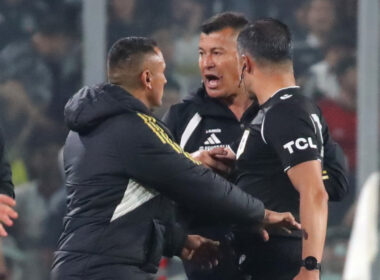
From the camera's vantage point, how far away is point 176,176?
4715 mm

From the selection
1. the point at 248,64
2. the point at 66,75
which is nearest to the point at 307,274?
the point at 248,64

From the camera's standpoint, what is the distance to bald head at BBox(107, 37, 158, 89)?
4.86 meters

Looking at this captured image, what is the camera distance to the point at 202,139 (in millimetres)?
5734

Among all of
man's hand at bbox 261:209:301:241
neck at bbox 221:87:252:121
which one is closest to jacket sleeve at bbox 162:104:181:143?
neck at bbox 221:87:252:121

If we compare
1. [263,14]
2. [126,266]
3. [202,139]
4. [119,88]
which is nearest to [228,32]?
[202,139]

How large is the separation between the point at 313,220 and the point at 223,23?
171 cm

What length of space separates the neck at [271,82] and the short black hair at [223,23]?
111cm

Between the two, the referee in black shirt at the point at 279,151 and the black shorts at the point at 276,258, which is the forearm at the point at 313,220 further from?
the black shorts at the point at 276,258

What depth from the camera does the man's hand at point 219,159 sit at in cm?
517

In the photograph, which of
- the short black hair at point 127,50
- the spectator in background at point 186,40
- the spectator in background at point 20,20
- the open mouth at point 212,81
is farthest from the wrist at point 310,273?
the spectator in background at point 20,20

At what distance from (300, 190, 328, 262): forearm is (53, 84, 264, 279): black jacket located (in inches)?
10.9

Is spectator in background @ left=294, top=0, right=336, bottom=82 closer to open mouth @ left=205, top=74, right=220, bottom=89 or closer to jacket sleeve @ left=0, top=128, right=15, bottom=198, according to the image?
open mouth @ left=205, top=74, right=220, bottom=89

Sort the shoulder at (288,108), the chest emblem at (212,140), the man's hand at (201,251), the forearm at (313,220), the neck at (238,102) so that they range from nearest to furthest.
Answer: the forearm at (313,220) < the shoulder at (288,108) < the man's hand at (201,251) < the chest emblem at (212,140) < the neck at (238,102)

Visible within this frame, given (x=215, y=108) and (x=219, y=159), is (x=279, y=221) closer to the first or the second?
(x=219, y=159)
